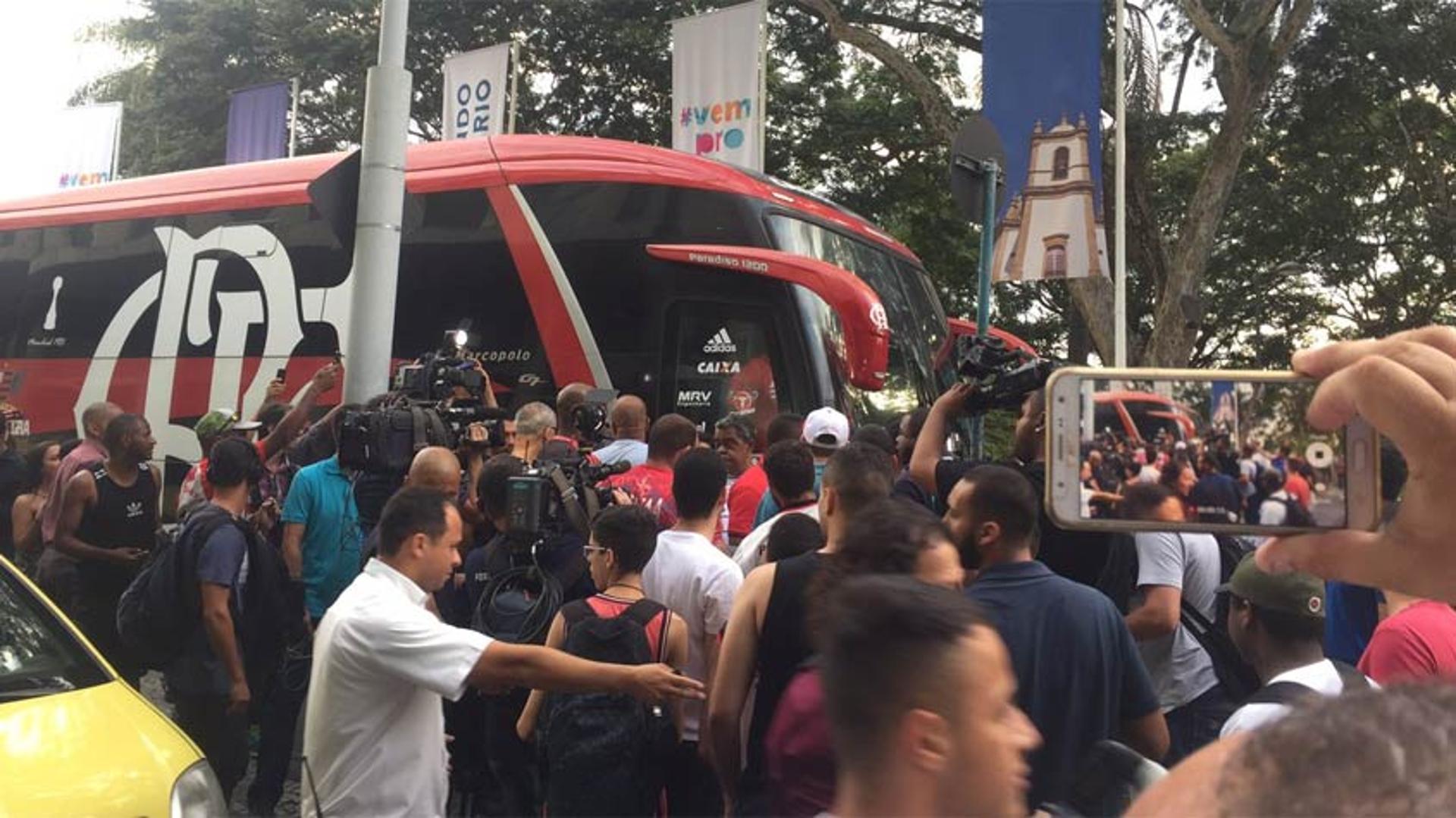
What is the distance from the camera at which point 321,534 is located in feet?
19.8

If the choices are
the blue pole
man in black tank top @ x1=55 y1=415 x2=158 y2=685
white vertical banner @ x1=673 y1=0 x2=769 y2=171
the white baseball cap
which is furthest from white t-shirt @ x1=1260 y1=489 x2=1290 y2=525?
white vertical banner @ x1=673 y1=0 x2=769 y2=171

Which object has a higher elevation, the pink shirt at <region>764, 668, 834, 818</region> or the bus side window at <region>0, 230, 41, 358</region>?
the bus side window at <region>0, 230, 41, 358</region>

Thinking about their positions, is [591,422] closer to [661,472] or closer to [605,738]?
[661,472]

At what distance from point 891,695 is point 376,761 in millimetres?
2081

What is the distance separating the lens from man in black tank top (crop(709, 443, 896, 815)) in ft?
11.3

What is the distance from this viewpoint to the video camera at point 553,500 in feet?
14.9

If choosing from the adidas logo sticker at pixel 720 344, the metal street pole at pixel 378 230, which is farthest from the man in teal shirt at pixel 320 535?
the adidas logo sticker at pixel 720 344

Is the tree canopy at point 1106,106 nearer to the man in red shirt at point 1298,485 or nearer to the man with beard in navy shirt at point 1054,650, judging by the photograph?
the man with beard in navy shirt at point 1054,650

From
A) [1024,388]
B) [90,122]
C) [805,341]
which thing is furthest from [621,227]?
[90,122]

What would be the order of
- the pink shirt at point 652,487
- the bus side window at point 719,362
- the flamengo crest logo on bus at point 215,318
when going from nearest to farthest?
the pink shirt at point 652,487 < the bus side window at point 719,362 < the flamengo crest logo on bus at point 215,318

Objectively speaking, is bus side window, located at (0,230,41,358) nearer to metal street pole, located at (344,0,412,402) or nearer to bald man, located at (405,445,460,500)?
metal street pole, located at (344,0,412,402)

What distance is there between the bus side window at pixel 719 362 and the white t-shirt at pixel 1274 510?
8.19m

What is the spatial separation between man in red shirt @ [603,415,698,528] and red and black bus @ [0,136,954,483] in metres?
3.77

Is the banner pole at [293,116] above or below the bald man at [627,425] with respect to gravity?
above
